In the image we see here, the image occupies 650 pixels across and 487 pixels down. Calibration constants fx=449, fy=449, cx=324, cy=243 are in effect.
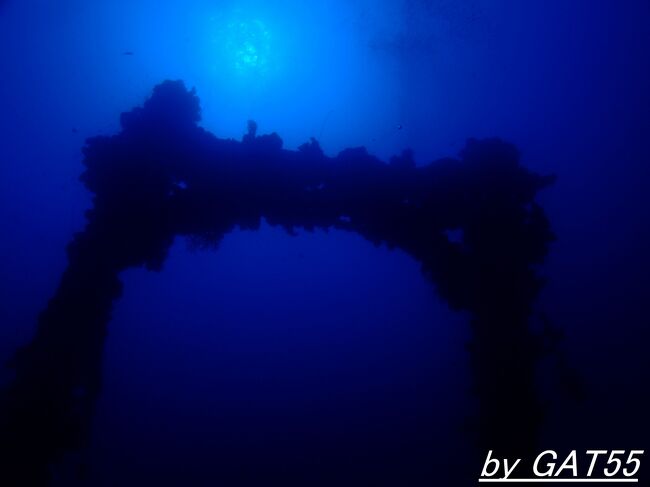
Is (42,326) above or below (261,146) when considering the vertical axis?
below

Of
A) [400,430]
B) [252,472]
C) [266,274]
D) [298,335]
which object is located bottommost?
[252,472]

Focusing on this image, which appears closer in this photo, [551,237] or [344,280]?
[551,237]

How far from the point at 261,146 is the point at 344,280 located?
53.1m

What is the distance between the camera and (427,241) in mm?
7062

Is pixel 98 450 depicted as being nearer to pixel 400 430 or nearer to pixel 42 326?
pixel 400 430

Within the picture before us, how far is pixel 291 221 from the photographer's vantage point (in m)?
7.16

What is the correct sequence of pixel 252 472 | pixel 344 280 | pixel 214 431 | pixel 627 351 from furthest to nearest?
pixel 344 280 → pixel 627 351 → pixel 214 431 → pixel 252 472

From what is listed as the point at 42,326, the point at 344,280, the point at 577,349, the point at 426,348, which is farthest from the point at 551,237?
the point at 577,349

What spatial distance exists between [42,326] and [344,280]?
177 feet

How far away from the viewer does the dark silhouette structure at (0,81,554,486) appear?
5875mm

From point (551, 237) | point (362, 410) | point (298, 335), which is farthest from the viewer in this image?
point (298, 335)

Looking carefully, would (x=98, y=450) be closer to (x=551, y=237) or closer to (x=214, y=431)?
(x=214, y=431)

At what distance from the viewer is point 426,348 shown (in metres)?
52.2

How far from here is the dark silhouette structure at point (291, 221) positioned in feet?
19.3
